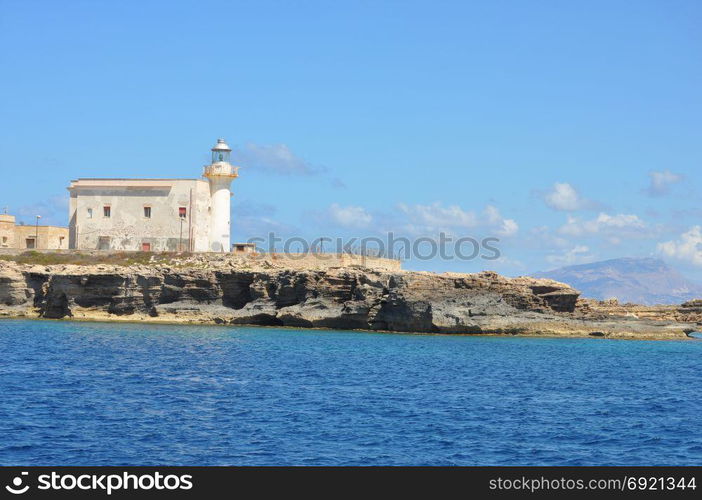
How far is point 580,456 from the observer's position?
20.0 metres

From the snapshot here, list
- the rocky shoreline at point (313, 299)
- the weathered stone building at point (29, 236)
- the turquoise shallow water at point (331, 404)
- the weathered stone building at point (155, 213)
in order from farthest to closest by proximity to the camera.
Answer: the weathered stone building at point (29, 236)
the weathered stone building at point (155, 213)
the rocky shoreline at point (313, 299)
the turquoise shallow water at point (331, 404)

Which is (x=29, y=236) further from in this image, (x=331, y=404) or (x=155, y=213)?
(x=331, y=404)

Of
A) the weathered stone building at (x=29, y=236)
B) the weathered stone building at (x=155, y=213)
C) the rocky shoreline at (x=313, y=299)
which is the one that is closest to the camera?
the rocky shoreline at (x=313, y=299)

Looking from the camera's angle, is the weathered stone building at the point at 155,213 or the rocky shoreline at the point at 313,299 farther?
the weathered stone building at the point at 155,213

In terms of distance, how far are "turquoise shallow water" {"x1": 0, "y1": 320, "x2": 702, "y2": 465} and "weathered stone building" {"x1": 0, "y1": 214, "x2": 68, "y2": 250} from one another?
80.2 ft

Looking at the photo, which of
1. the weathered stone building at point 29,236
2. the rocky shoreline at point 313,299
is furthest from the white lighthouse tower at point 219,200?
the weathered stone building at point 29,236

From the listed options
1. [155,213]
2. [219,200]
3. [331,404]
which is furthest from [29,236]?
[331,404]

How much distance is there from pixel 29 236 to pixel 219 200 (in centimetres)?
1563

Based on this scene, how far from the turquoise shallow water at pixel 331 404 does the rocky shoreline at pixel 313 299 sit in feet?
28.4

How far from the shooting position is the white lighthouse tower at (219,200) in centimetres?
6738

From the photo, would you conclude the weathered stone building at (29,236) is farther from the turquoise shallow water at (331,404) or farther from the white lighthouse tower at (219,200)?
the turquoise shallow water at (331,404)

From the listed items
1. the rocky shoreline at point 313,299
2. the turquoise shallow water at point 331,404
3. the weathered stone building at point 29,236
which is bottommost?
the turquoise shallow water at point 331,404
